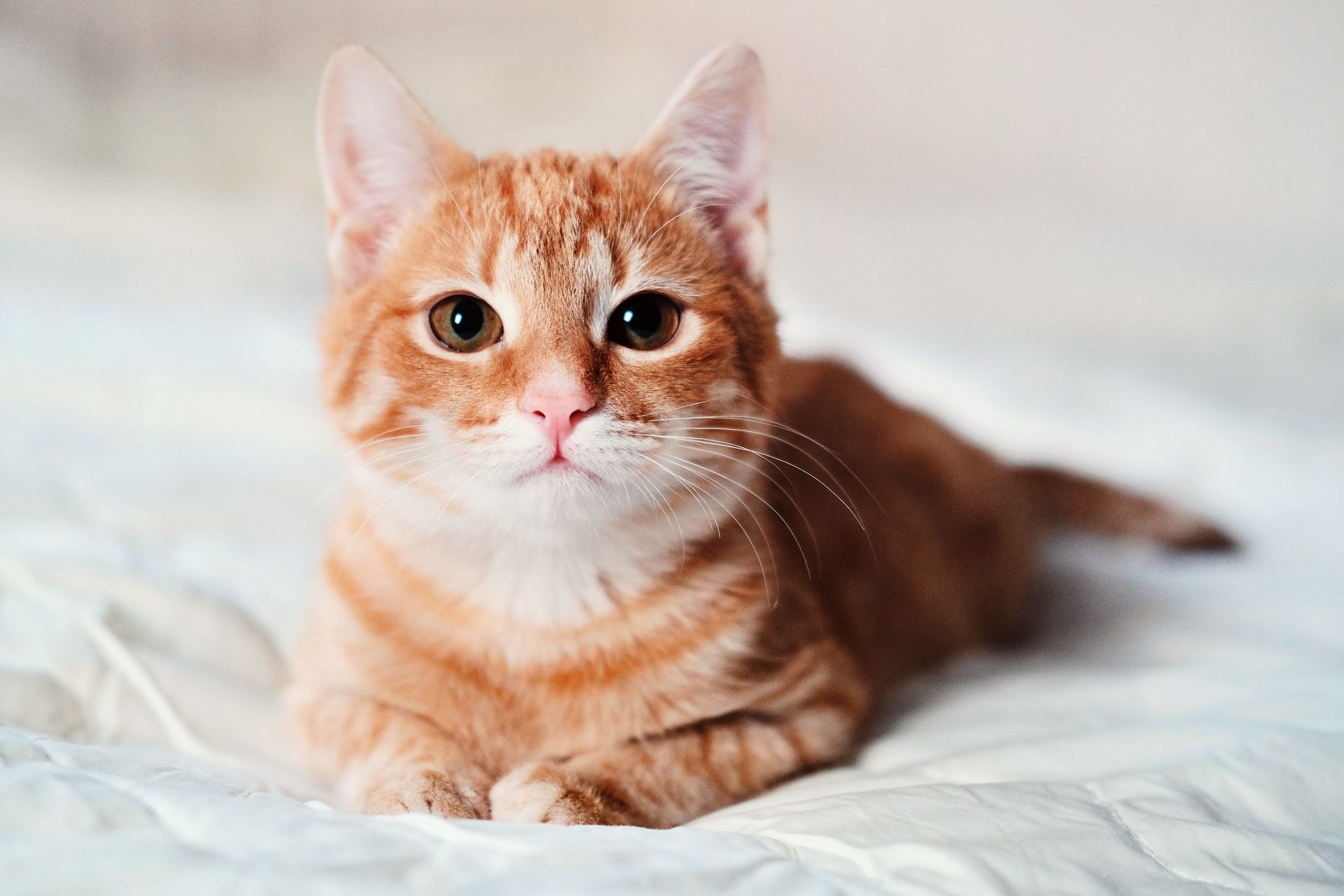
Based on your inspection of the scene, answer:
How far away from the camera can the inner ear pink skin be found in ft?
4.24

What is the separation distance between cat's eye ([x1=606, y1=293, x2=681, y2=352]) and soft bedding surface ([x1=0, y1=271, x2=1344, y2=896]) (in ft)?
1.67

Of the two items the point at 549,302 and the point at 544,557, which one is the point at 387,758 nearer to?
the point at 544,557

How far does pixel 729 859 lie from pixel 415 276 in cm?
94

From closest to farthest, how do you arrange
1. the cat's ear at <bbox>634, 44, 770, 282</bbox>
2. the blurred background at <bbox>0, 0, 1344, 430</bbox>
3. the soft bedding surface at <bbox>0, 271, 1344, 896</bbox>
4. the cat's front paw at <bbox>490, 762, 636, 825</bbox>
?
the soft bedding surface at <bbox>0, 271, 1344, 896</bbox>, the cat's front paw at <bbox>490, 762, 636, 825</bbox>, the cat's ear at <bbox>634, 44, 770, 282</bbox>, the blurred background at <bbox>0, 0, 1344, 430</bbox>

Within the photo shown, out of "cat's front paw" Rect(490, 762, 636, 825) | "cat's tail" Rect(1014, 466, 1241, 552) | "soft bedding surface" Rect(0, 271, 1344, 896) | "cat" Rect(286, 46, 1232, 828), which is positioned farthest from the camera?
"cat's tail" Rect(1014, 466, 1241, 552)

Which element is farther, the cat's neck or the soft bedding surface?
the cat's neck

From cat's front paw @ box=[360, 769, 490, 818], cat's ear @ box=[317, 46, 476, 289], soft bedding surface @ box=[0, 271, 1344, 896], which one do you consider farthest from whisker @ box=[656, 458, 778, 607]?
cat's ear @ box=[317, 46, 476, 289]

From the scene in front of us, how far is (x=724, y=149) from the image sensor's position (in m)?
1.67

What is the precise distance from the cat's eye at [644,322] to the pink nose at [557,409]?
7.4 inches

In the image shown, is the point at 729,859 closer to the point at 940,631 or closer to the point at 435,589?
the point at 435,589

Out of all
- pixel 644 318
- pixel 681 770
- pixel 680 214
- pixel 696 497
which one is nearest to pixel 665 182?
pixel 680 214

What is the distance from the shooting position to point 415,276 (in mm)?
1526

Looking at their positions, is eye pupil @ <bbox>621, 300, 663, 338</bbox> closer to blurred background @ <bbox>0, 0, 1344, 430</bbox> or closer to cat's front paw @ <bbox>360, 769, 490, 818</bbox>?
cat's front paw @ <bbox>360, 769, 490, 818</bbox>

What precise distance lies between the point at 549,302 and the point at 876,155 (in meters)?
2.93
